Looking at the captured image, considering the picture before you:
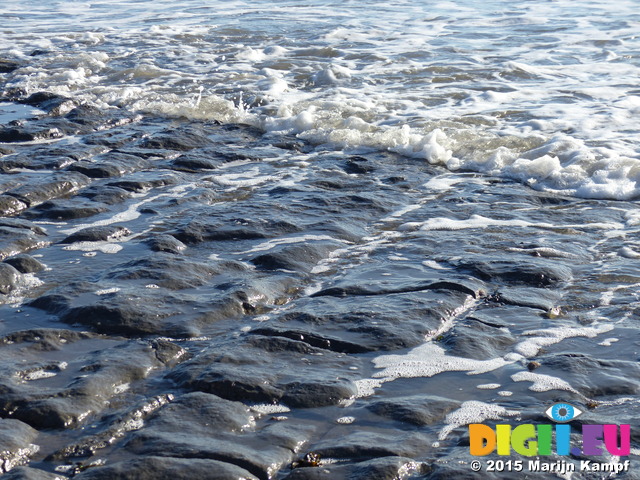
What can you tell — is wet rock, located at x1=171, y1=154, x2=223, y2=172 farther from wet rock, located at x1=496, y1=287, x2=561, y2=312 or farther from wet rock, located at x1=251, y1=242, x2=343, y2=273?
wet rock, located at x1=496, y1=287, x2=561, y2=312

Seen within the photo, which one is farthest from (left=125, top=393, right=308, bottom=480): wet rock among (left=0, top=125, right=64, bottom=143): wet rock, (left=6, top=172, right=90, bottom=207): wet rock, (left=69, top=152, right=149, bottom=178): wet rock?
(left=0, top=125, right=64, bottom=143): wet rock

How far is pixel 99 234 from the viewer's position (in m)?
4.89

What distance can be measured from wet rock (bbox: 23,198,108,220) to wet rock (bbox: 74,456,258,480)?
9.63ft

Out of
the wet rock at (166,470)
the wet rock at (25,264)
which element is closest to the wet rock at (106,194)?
the wet rock at (25,264)

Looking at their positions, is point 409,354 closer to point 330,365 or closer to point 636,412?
point 330,365

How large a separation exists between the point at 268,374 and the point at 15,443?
1002mm

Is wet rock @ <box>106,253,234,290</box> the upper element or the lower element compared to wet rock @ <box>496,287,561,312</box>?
upper

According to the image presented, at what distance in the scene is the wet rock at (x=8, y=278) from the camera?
13.3 ft

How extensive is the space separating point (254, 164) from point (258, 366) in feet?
11.7

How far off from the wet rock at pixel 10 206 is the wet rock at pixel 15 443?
269 cm

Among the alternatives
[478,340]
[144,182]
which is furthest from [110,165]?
[478,340]

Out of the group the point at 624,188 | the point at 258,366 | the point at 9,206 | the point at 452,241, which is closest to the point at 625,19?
the point at 624,188

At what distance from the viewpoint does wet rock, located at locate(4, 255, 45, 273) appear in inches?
169

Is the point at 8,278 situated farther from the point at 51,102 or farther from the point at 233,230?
the point at 51,102
